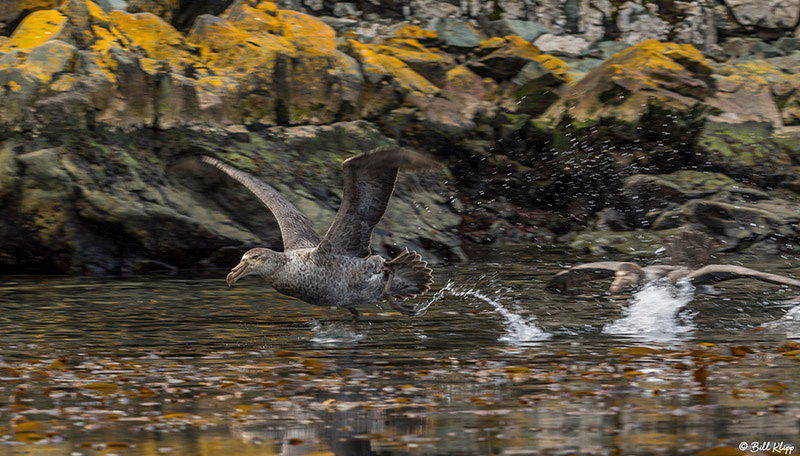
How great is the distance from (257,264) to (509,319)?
241cm

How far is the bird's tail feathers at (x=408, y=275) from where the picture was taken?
10797mm

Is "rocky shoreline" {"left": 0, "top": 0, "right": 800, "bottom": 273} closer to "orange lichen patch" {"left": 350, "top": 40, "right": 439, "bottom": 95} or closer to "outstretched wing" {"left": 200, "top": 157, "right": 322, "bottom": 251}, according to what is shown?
"orange lichen patch" {"left": 350, "top": 40, "right": 439, "bottom": 95}

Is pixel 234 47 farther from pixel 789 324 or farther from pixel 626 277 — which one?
pixel 789 324

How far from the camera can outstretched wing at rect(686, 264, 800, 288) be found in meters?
10.4

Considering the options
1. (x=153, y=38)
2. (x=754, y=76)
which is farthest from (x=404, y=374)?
(x=754, y=76)

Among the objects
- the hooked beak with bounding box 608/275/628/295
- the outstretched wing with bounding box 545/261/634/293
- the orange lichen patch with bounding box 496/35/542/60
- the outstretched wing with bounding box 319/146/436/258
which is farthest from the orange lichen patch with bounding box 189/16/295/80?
the hooked beak with bounding box 608/275/628/295

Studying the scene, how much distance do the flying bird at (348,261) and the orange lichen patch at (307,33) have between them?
8.63 metres

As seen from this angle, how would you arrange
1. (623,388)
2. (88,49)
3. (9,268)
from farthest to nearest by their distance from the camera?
1. (88,49)
2. (9,268)
3. (623,388)

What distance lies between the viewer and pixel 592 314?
10531 millimetres

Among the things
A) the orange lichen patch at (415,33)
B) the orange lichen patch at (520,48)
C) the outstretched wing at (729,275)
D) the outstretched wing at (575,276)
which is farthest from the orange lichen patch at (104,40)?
the outstretched wing at (729,275)

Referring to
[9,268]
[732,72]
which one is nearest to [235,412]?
[9,268]

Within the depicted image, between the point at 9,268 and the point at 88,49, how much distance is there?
4.18 m

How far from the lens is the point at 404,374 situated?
734 cm

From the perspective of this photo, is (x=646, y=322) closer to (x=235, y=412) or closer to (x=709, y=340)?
(x=709, y=340)
